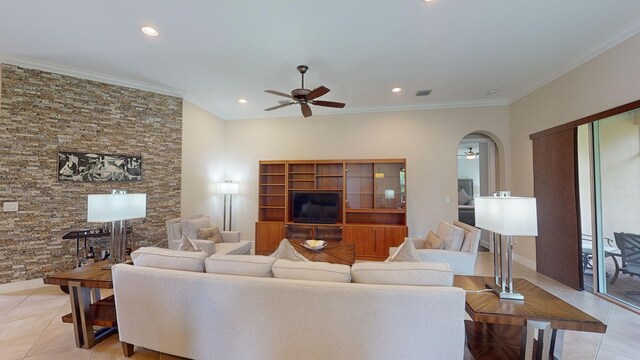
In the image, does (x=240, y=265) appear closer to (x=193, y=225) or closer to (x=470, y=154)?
(x=193, y=225)

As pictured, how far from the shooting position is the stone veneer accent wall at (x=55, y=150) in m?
3.41

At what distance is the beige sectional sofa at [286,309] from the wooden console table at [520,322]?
1.01ft

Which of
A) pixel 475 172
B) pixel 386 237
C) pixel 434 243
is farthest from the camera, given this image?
pixel 475 172

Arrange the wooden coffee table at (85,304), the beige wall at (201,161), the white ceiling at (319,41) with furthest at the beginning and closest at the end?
1. the beige wall at (201,161)
2. the white ceiling at (319,41)
3. the wooden coffee table at (85,304)

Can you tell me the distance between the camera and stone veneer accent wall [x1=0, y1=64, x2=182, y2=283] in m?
3.41

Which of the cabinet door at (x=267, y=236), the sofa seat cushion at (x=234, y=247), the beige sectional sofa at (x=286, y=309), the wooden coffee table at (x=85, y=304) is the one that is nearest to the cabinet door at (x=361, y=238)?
the cabinet door at (x=267, y=236)

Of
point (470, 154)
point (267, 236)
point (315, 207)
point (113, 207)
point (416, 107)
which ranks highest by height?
point (416, 107)

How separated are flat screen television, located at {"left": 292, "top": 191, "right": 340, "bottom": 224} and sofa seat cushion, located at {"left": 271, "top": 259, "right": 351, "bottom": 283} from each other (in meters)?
3.53

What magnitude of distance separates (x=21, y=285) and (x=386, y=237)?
18.6 ft

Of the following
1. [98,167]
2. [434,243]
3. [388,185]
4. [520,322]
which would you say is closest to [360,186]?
[388,185]

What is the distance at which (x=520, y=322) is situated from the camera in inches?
61.5

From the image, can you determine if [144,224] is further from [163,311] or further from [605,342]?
[605,342]

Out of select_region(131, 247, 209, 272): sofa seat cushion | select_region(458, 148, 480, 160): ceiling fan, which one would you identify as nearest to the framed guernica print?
select_region(131, 247, 209, 272): sofa seat cushion

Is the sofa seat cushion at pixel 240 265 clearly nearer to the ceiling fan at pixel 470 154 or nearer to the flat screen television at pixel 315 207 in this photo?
the flat screen television at pixel 315 207
